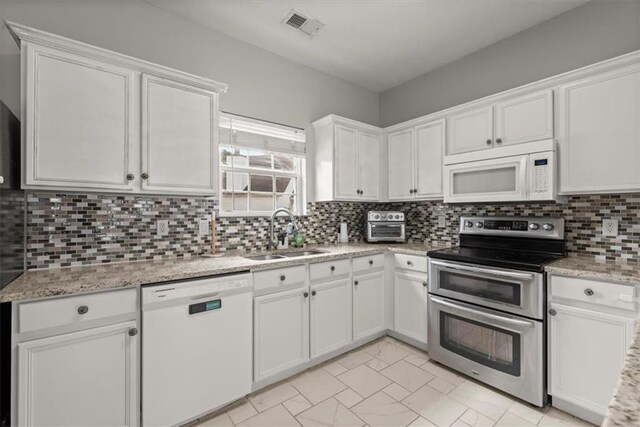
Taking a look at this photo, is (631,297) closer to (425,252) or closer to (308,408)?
(425,252)

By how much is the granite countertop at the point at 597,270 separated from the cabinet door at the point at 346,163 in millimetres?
1775

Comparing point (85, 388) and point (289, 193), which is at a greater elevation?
point (289, 193)

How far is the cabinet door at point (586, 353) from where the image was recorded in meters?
1.68

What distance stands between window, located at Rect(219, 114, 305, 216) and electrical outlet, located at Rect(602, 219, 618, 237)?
8.15 feet

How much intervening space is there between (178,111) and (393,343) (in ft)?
8.87

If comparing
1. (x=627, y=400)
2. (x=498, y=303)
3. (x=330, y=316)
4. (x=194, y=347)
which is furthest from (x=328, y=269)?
(x=627, y=400)

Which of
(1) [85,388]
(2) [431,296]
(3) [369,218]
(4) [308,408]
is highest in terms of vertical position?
(3) [369,218]

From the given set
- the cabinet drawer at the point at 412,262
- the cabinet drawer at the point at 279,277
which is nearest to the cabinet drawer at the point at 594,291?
the cabinet drawer at the point at 412,262

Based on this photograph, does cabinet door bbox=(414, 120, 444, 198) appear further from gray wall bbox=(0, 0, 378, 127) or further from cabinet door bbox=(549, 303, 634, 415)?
cabinet door bbox=(549, 303, 634, 415)

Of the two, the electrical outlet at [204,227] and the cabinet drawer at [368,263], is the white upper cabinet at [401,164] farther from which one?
the electrical outlet at [204,227]

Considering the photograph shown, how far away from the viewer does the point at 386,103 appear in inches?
152

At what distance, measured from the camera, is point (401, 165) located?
3.27 meters

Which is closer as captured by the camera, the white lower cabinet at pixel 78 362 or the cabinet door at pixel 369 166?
the white lower cabinet at pixel 78 362

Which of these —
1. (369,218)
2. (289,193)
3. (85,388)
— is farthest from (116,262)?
(369,218)
